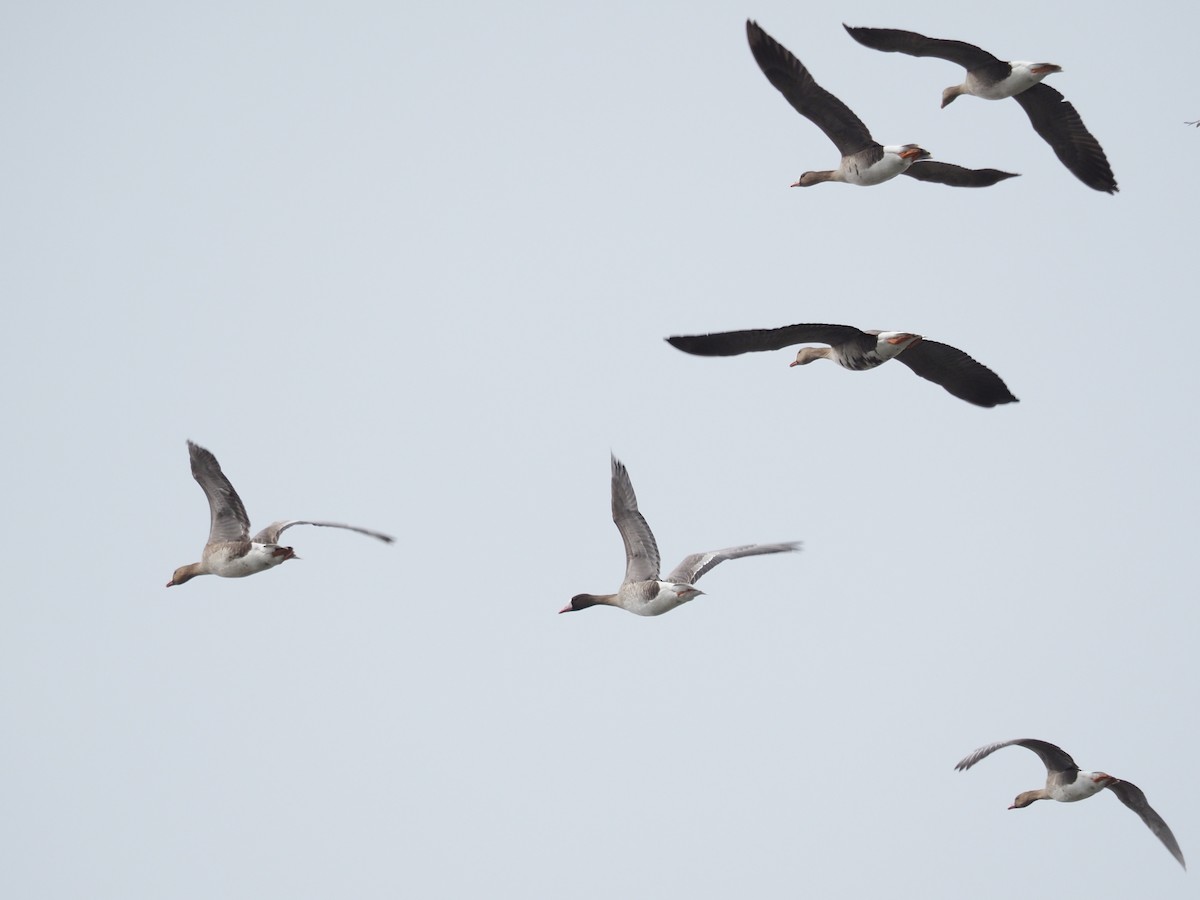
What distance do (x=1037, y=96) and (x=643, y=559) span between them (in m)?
7.97

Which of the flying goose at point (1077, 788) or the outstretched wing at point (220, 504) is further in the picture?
the outstretched wing at point (220, 504)

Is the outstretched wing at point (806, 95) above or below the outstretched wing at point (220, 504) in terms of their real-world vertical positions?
above

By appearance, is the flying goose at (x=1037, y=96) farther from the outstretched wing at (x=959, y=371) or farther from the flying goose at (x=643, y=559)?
the flying goose at (x=643, y=559)

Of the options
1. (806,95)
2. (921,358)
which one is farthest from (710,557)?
(806,95)

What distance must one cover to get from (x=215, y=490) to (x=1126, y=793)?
12.0 metres

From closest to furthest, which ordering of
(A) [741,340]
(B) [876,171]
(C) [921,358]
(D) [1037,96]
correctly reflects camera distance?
(A) [741,340], (C) [921,358], (B) [876,171], (D) [1037,96]


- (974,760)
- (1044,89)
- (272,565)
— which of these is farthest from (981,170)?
(272,565)

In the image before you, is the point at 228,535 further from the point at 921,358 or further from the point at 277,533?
the point at 921,358

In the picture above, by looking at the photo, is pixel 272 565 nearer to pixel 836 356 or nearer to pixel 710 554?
pixel 710 554

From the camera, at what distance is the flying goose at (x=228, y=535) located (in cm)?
2361

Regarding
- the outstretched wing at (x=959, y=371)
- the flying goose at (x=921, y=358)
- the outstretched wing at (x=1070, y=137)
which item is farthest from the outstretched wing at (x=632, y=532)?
the outstretched wing at (x=1070, y=137)

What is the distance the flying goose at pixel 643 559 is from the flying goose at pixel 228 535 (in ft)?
14.0

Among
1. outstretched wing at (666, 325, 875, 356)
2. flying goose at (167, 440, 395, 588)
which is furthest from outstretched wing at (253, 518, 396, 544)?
outstretched wing at (666, 325, 875, 356)

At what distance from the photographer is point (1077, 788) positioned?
76.6 ft
